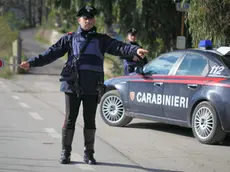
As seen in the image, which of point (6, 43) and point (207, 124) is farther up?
point (6, 43)

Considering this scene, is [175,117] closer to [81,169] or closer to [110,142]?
[110,142]

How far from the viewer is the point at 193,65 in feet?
29.3

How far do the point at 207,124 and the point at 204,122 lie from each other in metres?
0.07

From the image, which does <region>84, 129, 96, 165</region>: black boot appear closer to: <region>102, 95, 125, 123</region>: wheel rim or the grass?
<region>102, 95, 125, 123</region>: wheel rim

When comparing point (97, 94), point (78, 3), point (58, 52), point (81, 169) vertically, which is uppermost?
point (78, 3)

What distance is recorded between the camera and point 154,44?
18844mm

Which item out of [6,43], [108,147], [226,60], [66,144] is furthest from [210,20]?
[6,43]

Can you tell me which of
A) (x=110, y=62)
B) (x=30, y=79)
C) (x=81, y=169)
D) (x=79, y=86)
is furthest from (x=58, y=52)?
(x=110, y=62)

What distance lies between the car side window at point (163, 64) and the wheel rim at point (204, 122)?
1.09 m

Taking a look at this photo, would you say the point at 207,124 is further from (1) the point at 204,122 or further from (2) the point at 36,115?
(2) the point at 36,115

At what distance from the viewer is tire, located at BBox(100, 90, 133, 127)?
1014cm

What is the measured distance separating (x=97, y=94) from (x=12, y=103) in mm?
7096

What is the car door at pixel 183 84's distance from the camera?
28.4ft

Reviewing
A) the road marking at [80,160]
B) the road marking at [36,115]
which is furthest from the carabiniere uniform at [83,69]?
the road marking at [36,115]
